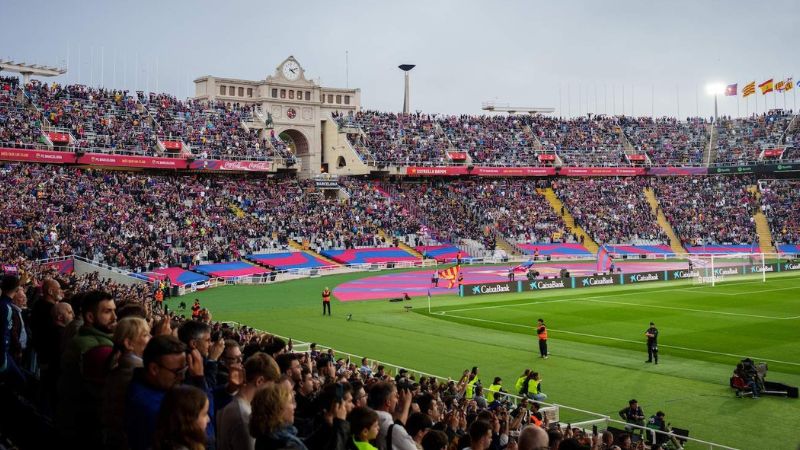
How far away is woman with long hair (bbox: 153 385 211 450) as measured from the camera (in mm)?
4273

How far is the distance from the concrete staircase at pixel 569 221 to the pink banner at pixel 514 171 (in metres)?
2.16

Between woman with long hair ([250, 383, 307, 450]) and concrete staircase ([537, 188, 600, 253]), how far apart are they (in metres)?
72.3

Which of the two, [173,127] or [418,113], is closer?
[173,127]

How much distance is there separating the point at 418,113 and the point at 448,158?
11.2 metres

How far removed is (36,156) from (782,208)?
73104 millimetres

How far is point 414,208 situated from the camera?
245 ft

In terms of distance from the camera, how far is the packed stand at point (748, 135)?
88.4 m

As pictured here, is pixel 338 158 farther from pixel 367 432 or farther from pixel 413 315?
pixel 367 432

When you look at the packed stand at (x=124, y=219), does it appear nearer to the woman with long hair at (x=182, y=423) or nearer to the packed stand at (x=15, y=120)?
the packed stand at (x=15, y=120)

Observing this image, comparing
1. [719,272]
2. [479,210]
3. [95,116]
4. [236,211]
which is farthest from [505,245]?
[95,116]

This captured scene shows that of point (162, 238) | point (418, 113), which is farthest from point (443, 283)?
point (418, 113)

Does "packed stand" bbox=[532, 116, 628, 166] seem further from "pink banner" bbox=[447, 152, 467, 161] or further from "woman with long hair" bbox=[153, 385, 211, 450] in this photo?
"woman with long hair" bbox=[153, 385, 211, 450]

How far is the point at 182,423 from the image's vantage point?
4.28 m

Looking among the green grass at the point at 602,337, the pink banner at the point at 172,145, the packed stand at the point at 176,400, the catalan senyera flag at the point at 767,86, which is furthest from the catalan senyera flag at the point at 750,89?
the packed stand at the point at 176,400
